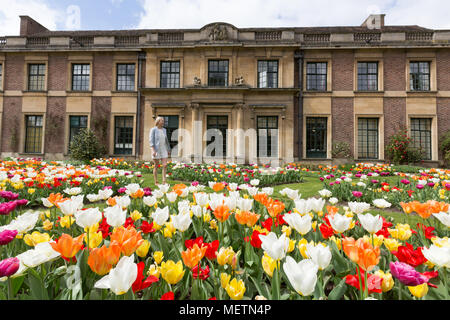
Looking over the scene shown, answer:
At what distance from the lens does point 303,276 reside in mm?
833

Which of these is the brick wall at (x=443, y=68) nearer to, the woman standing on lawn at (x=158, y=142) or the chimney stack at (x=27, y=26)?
the woman standing on lawn at (x=158, y=142)

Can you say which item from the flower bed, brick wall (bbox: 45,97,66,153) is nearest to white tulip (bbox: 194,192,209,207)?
the flower bed

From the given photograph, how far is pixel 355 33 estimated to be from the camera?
16266 mm

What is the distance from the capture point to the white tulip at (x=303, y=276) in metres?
0.81

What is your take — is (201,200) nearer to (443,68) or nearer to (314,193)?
(314,193)

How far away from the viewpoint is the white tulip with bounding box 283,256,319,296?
81cm

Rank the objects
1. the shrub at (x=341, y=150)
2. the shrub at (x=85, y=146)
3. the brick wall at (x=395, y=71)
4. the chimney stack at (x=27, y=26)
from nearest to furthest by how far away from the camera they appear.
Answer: the shrub at (x=85, y=146) → the shrub at (x=341, y=150) → the brick wall at (x=395, y=71) → the chimney stack at (x=27, y=26)

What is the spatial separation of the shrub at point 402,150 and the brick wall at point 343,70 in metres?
4.44

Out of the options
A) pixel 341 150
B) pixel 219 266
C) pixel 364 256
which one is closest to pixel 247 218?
pixel 219 266

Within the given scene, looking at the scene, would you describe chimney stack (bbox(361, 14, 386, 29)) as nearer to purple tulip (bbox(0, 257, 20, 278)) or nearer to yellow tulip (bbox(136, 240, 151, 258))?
yellow tulip (bbox(136, 240, 151, 258))

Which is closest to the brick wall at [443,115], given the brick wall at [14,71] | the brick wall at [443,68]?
the brick wall at [443,68]

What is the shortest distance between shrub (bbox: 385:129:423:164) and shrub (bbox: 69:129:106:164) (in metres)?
20.0

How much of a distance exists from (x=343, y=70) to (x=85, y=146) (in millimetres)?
18731
